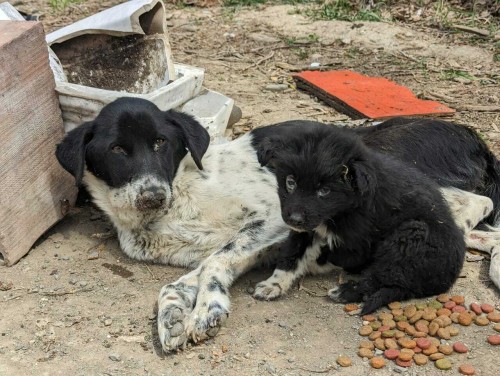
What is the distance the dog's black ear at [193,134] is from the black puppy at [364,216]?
811 millimetres

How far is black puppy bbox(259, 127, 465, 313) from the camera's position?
404 cm

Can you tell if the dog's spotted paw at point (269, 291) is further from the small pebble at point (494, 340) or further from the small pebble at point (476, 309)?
the small pebble at point (494, 340)

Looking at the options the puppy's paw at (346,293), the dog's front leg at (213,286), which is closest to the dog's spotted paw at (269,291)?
the dog's front leg at (213,286)

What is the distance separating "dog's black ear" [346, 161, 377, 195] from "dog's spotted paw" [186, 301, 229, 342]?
3.44 feet

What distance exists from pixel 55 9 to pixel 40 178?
6494mm

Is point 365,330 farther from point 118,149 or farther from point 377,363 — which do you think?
point 118,149

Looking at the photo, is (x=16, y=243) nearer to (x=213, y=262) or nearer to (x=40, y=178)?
(x=40, y=178)

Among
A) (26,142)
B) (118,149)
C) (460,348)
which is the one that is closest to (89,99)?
(26,142)

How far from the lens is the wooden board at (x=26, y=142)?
4.95 m

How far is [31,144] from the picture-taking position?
518cm

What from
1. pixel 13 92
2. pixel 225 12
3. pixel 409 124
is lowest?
pixel 225 12

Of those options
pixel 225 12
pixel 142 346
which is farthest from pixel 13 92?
pixel 225 12

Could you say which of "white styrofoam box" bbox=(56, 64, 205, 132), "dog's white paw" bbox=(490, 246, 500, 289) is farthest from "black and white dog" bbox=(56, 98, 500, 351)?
"white styrofoam box" bbox=(56, 64, 205, 132)

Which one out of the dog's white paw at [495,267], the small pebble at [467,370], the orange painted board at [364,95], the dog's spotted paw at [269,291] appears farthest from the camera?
the orange painted board at [364,95]
